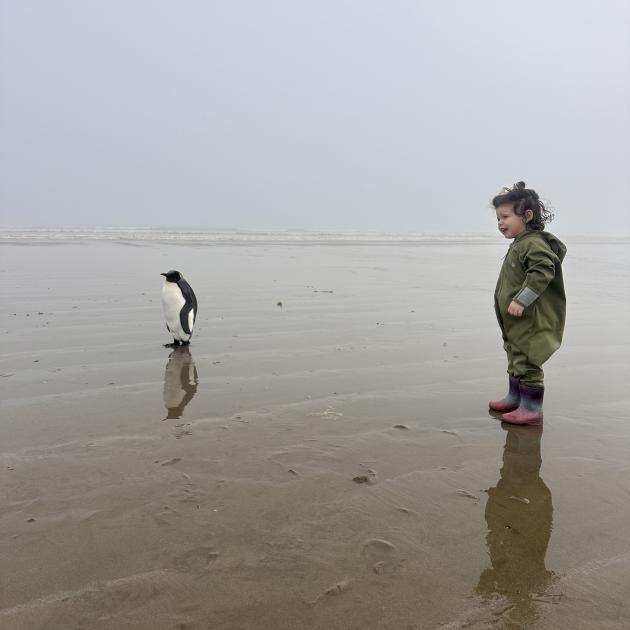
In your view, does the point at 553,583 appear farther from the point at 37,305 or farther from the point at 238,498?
the point at 37,305

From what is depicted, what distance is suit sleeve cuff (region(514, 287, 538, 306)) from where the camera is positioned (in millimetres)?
3189

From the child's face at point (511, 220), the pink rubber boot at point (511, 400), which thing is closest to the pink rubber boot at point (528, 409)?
the pink rubber boot at point (511, 400)

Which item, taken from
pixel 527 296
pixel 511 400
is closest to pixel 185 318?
pixel 511 400

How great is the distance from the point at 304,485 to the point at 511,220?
2146mm

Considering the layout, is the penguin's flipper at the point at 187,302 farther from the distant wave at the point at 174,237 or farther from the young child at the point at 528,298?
the distant wave at the point at 174,237

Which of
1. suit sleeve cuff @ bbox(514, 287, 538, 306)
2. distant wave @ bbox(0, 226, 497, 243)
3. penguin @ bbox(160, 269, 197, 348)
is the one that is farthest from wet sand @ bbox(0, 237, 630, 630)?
distant wave @ bbox(0, 226, 497, 243)

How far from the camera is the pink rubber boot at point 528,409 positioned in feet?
10.7

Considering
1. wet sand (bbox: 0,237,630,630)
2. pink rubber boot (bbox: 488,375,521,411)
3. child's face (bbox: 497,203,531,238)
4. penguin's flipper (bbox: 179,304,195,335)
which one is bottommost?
wet sand (bbox: 0,237,630,630)

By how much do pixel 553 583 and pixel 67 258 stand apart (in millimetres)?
13311

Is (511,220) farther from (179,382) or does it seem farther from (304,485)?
(179,382)

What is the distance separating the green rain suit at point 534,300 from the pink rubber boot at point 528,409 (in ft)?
0.15

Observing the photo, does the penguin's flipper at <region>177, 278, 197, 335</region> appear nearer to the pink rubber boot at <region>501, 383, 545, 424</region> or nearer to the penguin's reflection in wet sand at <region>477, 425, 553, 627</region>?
the pink rubber boot at <region>501, 383, 545, 424</region>

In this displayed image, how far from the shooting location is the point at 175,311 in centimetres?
542

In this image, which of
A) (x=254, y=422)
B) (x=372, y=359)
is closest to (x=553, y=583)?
(x=254, y=422)
